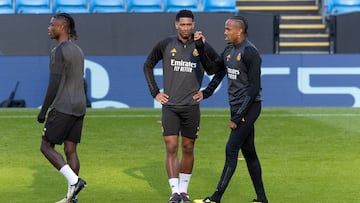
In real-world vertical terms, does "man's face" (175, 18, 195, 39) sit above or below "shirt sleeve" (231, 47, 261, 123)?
above

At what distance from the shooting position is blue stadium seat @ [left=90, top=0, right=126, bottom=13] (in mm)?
23438

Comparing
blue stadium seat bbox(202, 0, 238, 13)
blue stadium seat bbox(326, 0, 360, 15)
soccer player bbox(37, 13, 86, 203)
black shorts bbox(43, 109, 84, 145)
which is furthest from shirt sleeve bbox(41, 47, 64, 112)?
blue stadium seat bbox(326, 0, 360, 15)

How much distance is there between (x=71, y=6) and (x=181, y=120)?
14.1 meters

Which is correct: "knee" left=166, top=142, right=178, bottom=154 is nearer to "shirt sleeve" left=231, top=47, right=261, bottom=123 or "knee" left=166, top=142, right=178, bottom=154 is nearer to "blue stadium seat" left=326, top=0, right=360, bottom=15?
"shirt sleeve" left=231, top=47, right=261, bottom=123

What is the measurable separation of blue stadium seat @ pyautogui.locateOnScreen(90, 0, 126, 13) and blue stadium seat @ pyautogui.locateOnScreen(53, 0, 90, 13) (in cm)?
19

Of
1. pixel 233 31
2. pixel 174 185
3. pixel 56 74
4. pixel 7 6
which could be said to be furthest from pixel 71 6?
pixel 233 31

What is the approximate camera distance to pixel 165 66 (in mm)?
9570

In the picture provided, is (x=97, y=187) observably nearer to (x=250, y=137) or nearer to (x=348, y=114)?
(x=250, y=137)

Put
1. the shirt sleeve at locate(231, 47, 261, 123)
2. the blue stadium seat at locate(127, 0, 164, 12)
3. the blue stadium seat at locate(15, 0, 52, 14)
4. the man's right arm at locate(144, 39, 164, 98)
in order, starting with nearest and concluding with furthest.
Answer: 1. the shirt sleeve at locate(231, 47, 261, 123)
2. the man's right arm at locate(144, 39, 164, 98)
3. the blue stadium seat at locate(15, 0, 52, 14)
4. the blue stadium seat at locate(127, 0, 164, 12)

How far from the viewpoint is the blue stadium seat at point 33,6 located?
22953 millimetres

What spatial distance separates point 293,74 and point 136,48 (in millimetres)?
3749

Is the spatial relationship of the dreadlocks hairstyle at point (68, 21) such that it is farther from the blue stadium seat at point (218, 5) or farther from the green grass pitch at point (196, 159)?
the blue stadium seat at point (218, 5)

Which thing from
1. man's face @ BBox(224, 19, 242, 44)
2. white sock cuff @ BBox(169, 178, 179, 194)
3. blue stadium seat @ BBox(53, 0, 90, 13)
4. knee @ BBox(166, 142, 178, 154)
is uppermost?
man's face @ BBox(224, 19, 242, 44)

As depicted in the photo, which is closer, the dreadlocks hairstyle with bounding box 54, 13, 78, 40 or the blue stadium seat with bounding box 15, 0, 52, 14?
the dreadlocks hairstyle with bounding box 54, 13, 78, 40
